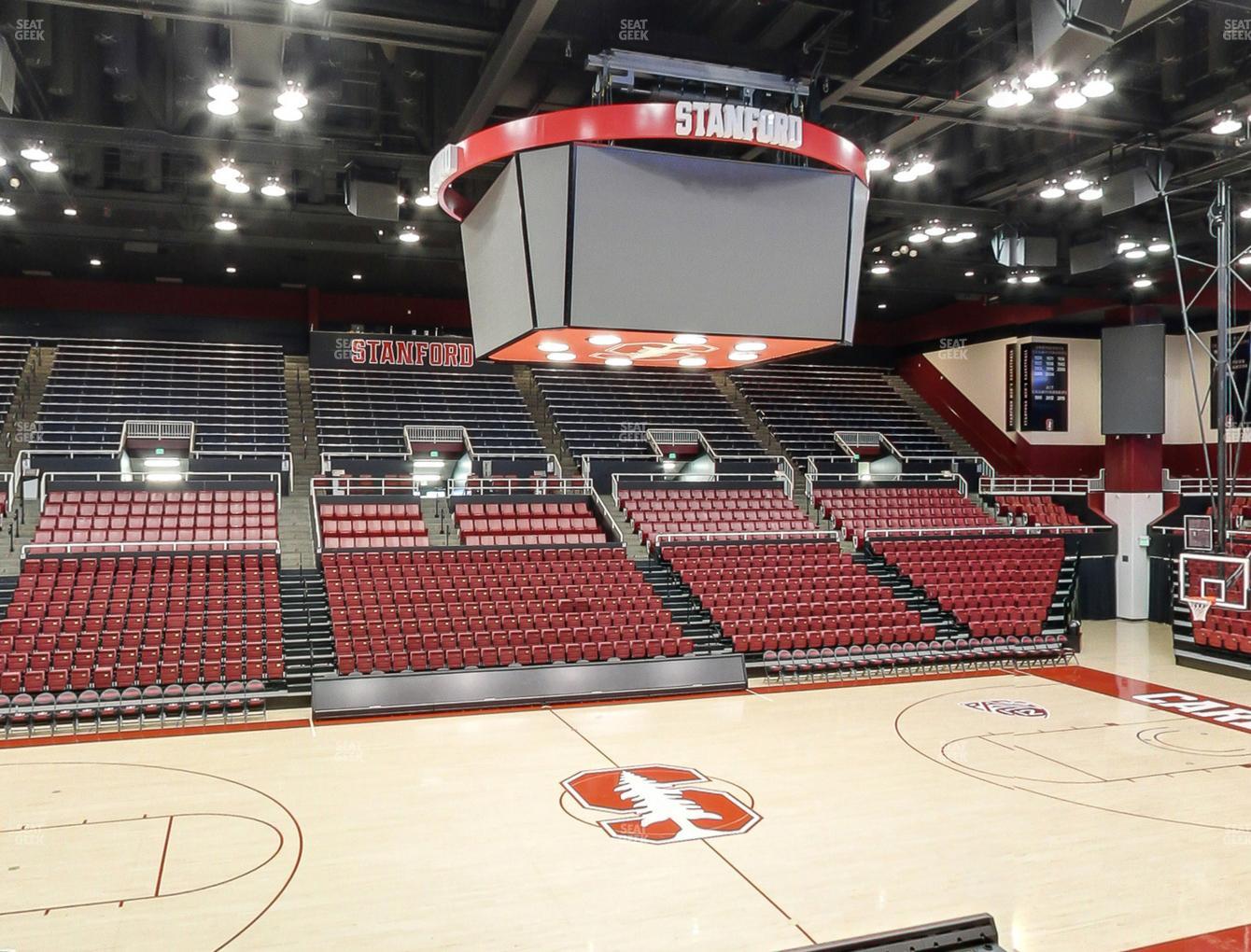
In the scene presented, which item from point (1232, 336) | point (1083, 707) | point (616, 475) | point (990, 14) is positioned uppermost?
point (990, 14)

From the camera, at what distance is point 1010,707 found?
13.6 meters

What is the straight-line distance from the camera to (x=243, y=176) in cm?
1250

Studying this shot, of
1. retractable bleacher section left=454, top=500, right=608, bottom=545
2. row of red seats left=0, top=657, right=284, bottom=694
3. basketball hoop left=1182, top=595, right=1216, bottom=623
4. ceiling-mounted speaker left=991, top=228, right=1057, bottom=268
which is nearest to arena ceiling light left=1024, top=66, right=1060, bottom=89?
basketball hoop left=1182, top=595, right=1216, bottom=623

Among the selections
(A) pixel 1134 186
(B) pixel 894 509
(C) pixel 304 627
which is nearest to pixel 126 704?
(C) pixel 304 627

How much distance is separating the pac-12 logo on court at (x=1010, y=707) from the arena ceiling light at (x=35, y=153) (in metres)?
14.2

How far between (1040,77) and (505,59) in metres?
4.63

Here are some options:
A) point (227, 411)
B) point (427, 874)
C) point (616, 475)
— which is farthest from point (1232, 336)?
point (227, 411)

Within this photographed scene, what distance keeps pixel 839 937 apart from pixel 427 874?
3258 millimetres

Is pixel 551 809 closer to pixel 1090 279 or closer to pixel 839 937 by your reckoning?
pixel 839 937

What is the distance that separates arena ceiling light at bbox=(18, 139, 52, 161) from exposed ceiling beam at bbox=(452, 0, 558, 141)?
5.17m

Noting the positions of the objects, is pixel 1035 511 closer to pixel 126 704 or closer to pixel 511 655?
pixel 511 655

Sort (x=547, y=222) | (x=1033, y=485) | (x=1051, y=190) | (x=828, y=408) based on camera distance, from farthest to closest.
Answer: (x=828, y=408)
(x=1033, y=485)
(x=1051, y=190)
(x=547, y=222)

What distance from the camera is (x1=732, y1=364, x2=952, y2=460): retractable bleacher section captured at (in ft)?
86.7

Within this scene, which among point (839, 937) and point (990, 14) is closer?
point (839, 937)
